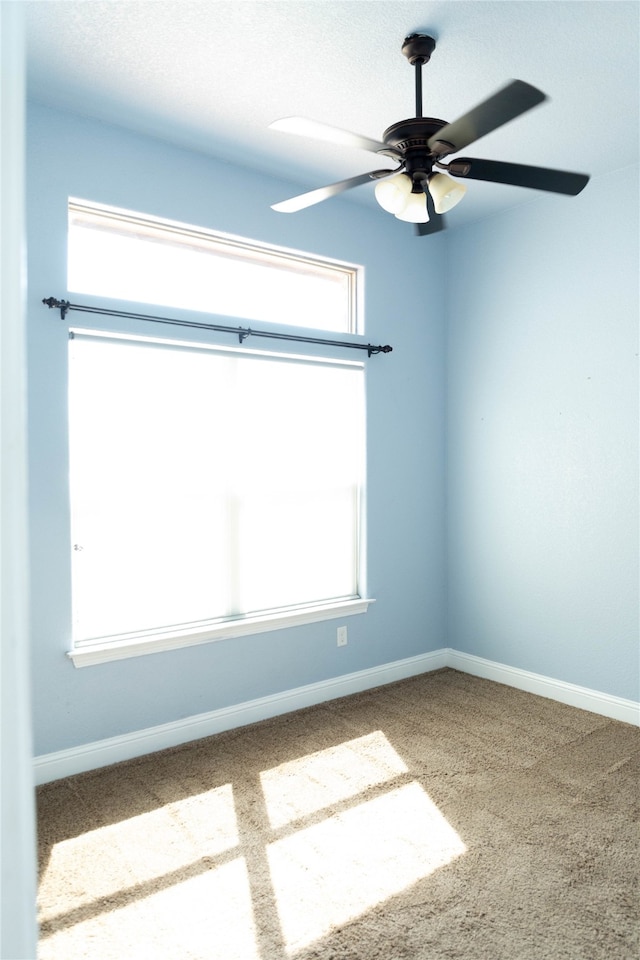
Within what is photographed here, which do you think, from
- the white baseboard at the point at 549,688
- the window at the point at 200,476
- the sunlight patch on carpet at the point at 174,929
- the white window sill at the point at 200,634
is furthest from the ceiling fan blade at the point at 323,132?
the white baseboard at the point at 549,688

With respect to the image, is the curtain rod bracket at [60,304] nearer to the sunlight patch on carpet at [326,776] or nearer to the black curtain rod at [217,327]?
the black curtain rod at [217,327]

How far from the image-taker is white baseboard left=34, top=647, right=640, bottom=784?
2.80 metres

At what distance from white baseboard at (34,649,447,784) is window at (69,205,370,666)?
1.29ft

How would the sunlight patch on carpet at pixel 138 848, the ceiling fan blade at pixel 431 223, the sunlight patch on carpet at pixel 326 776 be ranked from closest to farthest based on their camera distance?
the sunlight patch on carpet at pixel 138 848, the ceiling fan blade at pixel 431 223, the sunlight patch on carpet at pixel 326 776

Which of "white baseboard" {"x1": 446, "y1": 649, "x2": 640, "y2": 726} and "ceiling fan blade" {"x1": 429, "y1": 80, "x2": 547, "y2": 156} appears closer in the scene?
"ceiling fan blade" {"x1": 429, "y1": 80, "x2": 547, "y2": 156}

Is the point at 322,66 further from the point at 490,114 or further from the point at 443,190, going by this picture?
the point at 490,114

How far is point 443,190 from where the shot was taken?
7.04 feet

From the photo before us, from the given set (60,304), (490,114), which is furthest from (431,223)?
(60,304)

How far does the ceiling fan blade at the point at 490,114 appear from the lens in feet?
5.24

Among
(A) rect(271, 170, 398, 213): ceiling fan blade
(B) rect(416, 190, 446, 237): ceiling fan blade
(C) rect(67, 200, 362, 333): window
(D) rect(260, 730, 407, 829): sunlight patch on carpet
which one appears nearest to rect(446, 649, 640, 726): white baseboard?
(D) rect(260, 730, 407, 829): sunlight patch on carpet

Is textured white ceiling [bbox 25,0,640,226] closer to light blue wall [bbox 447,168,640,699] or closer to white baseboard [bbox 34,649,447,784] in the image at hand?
light blue wall [bbox 447,168,640,699]

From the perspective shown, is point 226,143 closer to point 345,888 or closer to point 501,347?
point 501,347

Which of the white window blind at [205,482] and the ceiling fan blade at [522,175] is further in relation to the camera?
the white window blind at [205,482]

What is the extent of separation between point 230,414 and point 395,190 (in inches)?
59.1
